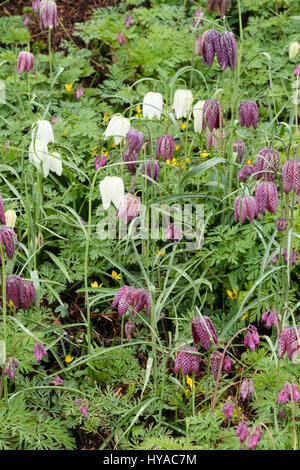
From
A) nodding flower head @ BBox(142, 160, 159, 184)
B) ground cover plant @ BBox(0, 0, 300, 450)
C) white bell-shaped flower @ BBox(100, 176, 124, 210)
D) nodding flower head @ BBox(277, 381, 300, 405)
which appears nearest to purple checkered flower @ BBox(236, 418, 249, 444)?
ground cover plant @ BBox(0, 0, 300, 450)

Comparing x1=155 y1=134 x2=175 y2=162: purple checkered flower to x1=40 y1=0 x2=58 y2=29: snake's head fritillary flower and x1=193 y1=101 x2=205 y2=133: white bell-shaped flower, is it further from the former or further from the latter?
x1=40 y1=0 x2=58 y2=29: snake's head fritillary flower

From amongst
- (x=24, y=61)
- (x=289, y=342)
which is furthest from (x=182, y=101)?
(x=289, y=342)

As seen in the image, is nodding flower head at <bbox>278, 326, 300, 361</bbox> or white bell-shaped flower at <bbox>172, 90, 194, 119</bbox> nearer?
nodding flower head at <bbox>278, 326, 300, 361</bbox>

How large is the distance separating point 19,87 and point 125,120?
1.22 meters

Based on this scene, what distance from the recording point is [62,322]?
2600 millimetres

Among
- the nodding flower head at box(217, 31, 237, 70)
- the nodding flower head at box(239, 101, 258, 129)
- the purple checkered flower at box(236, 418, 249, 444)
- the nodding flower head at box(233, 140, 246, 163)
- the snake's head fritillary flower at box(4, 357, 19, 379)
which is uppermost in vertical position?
the nodding flower head at box(217, 31, 237, 70)

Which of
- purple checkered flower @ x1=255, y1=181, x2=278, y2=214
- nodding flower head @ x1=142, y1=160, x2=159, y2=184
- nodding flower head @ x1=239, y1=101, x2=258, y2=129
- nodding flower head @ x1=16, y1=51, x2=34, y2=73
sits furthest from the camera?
A: nodding flower head @ x1=16, y1=51, x2=34, y2=73

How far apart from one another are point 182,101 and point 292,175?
0.77 metres

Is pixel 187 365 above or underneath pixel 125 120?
→ underneath

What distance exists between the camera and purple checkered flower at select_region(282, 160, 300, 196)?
1965 mm

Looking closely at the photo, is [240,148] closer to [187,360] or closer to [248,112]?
[248,112]

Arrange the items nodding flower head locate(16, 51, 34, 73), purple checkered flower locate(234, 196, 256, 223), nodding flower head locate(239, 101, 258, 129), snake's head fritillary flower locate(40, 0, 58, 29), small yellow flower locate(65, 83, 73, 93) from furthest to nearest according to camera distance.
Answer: small yellow flower locate(65, 83, 73, 93) < snake's head fritillary flower locate(40, 0, 58, 29) < nodding flower head locate(16, 51, 34, 73) < nodding flower head locate(239, 101, 258, 129) < purple checkered flower locate(234, 196, 256, 223)
